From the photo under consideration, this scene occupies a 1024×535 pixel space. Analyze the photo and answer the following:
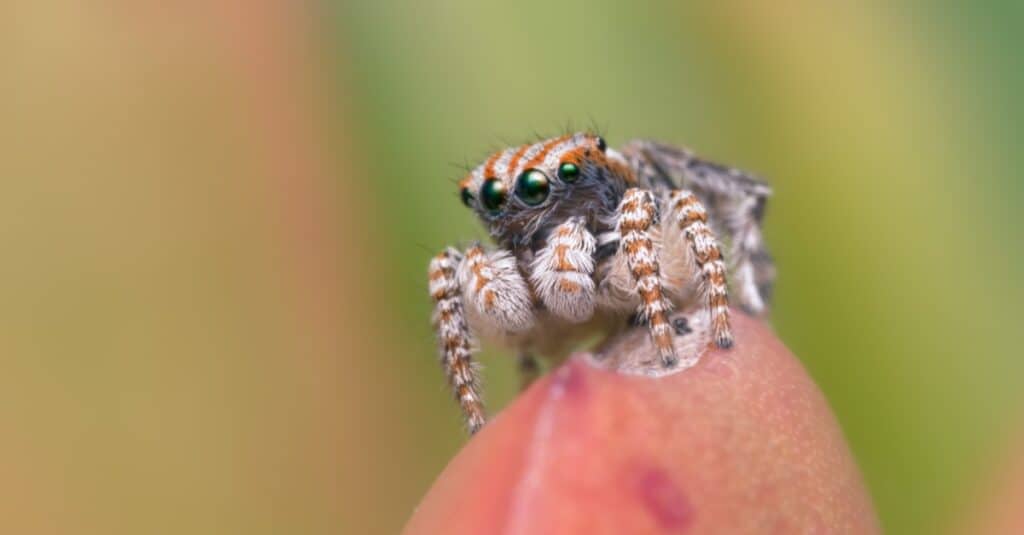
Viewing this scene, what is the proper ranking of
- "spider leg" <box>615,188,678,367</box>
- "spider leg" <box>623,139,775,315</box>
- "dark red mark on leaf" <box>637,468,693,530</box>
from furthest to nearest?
"spider leg" <box>623,139,775,315</box> → "spider leg" <box>615,188,678,367</box> → "dark red mark on leaf" <box>637,468,693,530</box>

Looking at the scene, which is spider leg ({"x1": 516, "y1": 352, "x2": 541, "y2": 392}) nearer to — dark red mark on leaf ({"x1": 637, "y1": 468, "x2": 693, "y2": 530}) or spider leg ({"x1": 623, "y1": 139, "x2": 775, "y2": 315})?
spider leg ({"x1": 623, "y1": 139, "x2": 775, "y2": 315})

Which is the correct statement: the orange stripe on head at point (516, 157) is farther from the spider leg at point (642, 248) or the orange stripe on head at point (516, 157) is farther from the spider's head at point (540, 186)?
the spider leg at point (642, 248)

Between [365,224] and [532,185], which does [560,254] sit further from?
[365,224]

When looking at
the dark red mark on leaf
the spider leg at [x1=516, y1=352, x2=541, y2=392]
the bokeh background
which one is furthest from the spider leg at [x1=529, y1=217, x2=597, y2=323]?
the dark red mark on leaf

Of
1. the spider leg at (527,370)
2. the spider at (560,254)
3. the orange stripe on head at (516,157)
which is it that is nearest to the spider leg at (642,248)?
the spider at (560,254)

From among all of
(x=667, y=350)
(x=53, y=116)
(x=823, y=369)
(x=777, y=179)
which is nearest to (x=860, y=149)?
(x=777, y=179)

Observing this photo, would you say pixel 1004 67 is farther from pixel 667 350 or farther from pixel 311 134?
pixel 311 134

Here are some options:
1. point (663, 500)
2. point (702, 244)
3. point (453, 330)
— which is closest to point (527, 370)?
point (453, 330)
